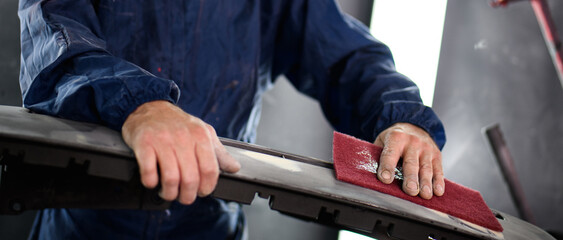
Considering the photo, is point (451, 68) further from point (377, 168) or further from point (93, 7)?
point (93, 7)

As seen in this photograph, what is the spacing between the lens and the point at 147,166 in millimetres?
397

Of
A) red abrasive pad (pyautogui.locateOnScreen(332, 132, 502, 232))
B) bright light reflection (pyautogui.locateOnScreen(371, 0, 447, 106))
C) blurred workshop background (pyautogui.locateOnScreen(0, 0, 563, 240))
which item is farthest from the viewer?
bright light reflection (pyautogui.locateOnScreen(371, 0, 447, 106))

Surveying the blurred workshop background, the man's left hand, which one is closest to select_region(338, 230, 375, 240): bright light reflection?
the blurred workshop background

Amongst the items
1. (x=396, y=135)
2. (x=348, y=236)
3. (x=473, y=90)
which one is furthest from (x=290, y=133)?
(x=396, y=135)

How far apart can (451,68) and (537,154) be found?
0.31m

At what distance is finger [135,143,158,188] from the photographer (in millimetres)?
398

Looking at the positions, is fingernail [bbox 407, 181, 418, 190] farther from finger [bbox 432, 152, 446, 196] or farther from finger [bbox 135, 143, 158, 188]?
finger [bbox 135, 143, 158, 188]

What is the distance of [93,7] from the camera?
724 millimetres

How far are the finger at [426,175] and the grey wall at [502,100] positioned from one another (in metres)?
0.48

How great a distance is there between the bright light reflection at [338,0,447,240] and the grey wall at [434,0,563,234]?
28 mm

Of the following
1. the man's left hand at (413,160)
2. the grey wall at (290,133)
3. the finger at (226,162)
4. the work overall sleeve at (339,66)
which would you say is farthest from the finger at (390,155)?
the grey wall at (290,133)

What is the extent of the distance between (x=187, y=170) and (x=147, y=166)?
4 centimetres

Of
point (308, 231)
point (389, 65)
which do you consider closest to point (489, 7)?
point (389, 65)

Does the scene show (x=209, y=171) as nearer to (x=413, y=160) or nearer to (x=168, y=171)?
(x=168, y=171)
